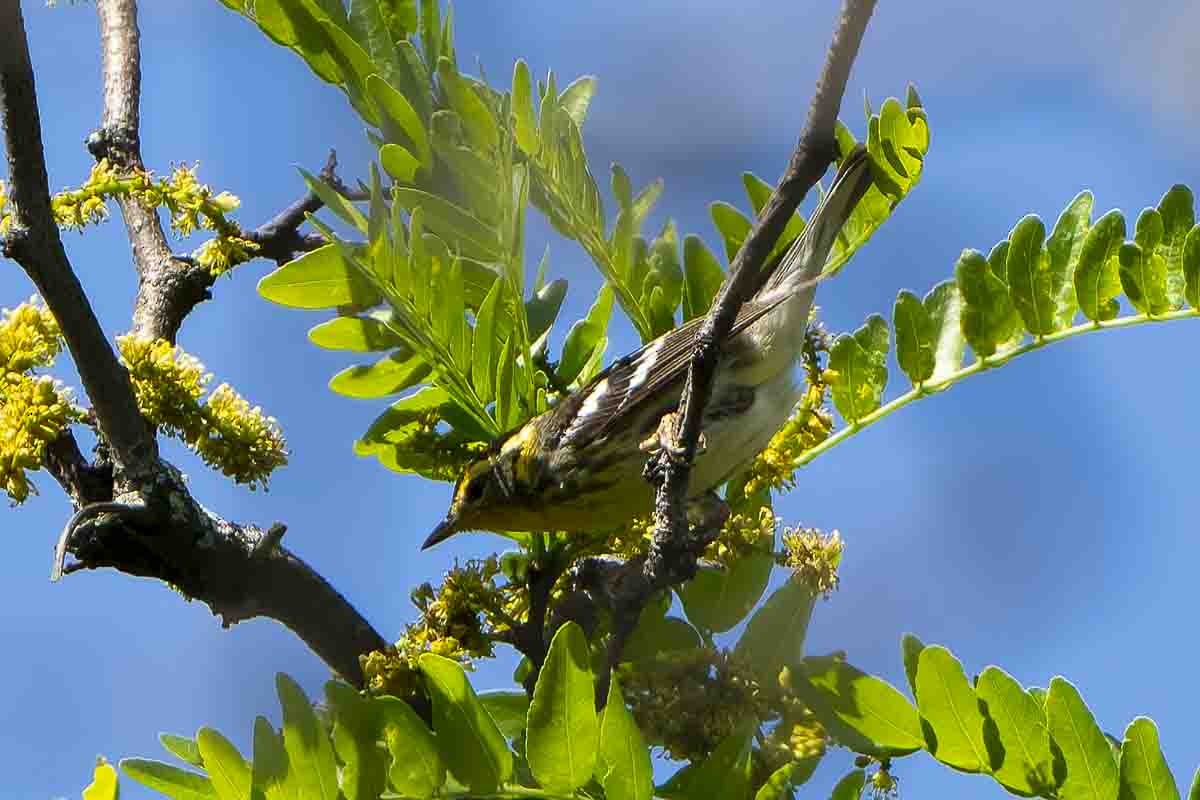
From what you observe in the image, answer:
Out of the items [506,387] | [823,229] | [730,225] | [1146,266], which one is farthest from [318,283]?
[1146,266]

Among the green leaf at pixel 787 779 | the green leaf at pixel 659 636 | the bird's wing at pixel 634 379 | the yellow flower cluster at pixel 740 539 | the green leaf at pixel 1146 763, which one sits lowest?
the green leaf at pixel 1146 763

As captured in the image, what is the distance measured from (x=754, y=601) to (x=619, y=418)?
2.42 feet

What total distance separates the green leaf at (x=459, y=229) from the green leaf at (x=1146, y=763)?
1351 mm

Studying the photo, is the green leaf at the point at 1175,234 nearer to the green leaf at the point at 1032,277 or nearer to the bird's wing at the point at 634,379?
the green leaf at the point at 1032,277

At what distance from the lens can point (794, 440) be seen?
271cm

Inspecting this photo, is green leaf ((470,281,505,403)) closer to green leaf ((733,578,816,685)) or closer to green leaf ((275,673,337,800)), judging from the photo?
green leaf ((733,578,816,685))

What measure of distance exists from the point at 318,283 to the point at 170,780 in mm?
998

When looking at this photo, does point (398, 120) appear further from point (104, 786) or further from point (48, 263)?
point (104, 786)

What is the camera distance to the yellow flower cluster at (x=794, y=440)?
2.69m

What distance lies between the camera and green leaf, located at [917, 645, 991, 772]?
1979mm

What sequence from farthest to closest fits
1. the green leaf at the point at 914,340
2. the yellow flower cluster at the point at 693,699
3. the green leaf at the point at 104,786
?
the green leaf at the point at 914,340
the yellow flower cluster at the point at 693,699
the green leaf at the point at 104,786

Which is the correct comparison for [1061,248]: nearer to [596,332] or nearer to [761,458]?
[761,458]

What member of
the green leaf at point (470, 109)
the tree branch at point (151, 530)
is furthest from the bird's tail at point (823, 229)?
the tree branch at point (151, 530)

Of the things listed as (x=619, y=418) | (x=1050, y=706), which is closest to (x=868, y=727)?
(x=1050, y=706)
